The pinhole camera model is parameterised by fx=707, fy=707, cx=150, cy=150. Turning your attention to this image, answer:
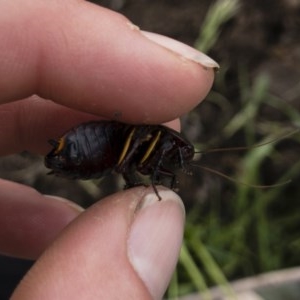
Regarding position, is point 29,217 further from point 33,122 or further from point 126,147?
point 126,147

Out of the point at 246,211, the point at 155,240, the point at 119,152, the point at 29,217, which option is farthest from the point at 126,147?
the point at 246,211

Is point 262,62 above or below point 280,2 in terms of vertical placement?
below

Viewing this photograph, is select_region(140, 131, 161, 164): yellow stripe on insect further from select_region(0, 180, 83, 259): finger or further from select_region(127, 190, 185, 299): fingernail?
select_region(0, 180, 83, 259): finger

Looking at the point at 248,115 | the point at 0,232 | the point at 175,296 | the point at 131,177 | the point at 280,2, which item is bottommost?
the point at 175,296

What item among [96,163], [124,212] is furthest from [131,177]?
[124,212]

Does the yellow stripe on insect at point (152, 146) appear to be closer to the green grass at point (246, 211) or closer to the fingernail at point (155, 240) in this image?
the fingernail at point (155, 240)

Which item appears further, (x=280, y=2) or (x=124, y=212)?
(x=280, y=2)

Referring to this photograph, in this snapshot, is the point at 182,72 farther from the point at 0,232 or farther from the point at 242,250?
the point at 242,250

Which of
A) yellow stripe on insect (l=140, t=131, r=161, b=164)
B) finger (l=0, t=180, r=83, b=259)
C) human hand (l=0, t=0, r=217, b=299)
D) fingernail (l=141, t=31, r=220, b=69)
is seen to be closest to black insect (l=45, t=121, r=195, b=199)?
yellow stripe on insect (l=140, t=131, r=161, b=164)
